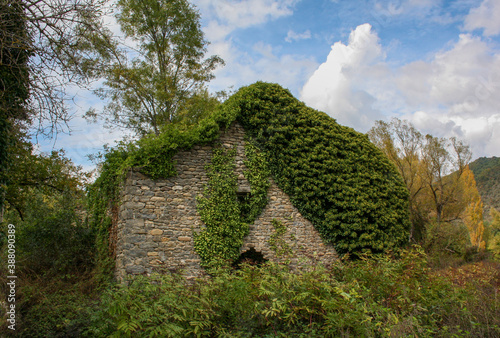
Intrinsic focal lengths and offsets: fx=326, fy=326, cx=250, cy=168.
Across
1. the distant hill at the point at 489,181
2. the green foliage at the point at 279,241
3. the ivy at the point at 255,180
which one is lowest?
the green foliage at the point at 279,241

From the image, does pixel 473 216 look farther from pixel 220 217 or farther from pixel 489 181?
pixel 220 217

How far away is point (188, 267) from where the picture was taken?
316 inches

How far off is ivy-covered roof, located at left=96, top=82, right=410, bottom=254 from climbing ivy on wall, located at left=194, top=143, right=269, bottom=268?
22.3 inches

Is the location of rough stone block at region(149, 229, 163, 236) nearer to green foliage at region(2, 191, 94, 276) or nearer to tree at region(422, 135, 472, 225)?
green foliage at region(2, 191, 94, 276)

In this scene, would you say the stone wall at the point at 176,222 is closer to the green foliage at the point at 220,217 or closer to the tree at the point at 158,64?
the green foliage at the point at 220,217

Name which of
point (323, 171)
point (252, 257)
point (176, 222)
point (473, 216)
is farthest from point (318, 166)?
point (473, 216)

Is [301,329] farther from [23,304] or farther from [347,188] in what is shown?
[347,188]

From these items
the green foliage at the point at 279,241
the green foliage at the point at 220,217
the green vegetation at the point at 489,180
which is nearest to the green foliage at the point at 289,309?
the green foliage at the point at 220,217

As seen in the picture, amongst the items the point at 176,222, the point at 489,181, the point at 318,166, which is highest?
the point at 489,181

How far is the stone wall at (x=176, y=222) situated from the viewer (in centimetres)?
775

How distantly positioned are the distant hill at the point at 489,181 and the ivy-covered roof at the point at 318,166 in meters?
32.1

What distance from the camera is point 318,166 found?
9.96m

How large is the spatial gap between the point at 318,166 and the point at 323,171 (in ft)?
0.70

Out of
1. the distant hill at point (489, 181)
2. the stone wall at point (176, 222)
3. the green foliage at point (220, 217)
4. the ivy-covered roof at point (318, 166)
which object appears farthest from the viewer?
the distant hill at point (489, 181)
